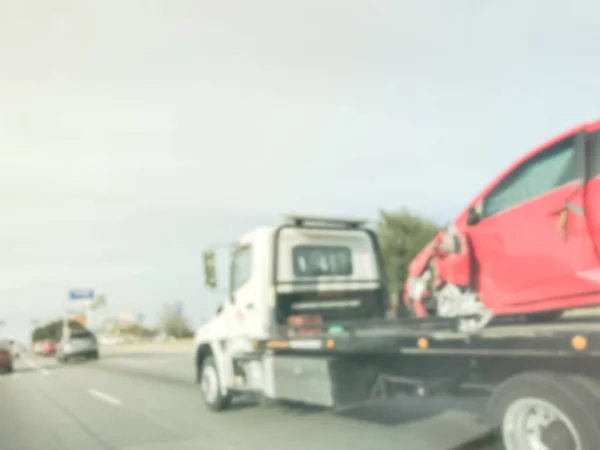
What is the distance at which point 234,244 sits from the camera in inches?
369

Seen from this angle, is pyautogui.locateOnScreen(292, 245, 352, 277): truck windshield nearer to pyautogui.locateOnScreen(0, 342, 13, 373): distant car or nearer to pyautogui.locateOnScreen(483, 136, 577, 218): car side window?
pyautogui.locateOnScreen(483, 136, 577, 218): car side window

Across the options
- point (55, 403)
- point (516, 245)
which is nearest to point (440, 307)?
point (516, 245)

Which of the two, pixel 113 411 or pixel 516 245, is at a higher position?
pixel 516 245

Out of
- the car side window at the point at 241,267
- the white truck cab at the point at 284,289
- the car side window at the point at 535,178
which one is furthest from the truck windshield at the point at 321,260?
the car side window at the point at 535,178

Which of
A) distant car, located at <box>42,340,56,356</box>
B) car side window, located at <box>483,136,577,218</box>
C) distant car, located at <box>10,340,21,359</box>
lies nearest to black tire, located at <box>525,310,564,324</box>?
car side window, located at <box>483,136,577,218</box>

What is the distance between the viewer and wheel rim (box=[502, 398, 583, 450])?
4438 millimetres

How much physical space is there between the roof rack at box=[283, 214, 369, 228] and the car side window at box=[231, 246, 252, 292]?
0.69m

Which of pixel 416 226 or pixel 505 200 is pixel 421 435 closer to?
pixel 505 200

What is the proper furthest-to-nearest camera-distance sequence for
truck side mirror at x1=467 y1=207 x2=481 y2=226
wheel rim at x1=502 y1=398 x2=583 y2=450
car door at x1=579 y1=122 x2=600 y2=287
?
truck side mirror at x1=467 y1=207 x2=481 y2=226 → car door at x1=579 y1=122 x2=600 y2=287 → wheel rim at x1=502 y1=398 x2=583 y2=450

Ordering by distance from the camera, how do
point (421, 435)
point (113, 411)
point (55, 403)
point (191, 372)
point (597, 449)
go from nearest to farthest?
1. point (597, 449)
2. point (421, 435)
3. point (113, 411)
4. point (55, 403)
5. point (191, 372)

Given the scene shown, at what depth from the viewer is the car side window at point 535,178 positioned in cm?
542

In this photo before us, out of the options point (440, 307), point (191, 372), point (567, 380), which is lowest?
point (191, 372)

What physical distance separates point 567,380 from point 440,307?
2161 millimetres

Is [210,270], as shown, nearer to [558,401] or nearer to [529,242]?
[529,242]
